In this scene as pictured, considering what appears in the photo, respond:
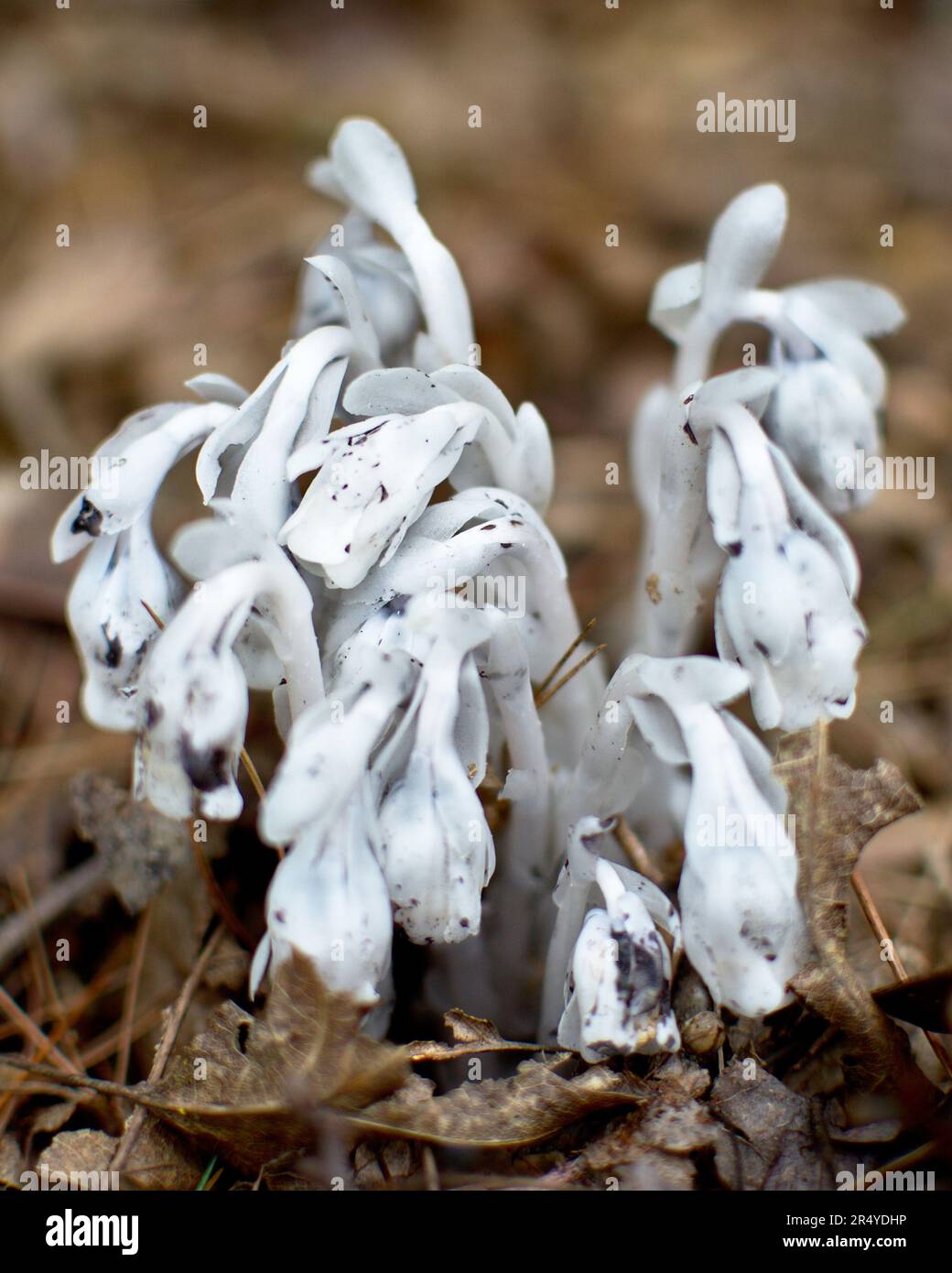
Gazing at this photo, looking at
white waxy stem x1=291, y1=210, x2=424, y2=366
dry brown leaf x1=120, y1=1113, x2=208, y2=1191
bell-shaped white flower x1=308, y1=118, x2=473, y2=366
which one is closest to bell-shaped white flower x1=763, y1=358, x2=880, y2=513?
bell-shaped white flower x1=308, y1=118, x2=473, y2=366

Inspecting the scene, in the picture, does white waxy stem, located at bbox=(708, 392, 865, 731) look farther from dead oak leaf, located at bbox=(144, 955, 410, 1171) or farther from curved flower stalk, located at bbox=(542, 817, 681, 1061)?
dead oak leaf, located at bbox=(144, 955, 410, 1171)

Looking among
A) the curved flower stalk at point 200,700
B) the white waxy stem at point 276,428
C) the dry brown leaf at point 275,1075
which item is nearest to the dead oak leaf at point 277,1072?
the dry brown leaf at point 275,1075

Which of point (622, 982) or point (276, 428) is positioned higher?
point (276, 428)

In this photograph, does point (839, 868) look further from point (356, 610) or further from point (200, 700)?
point (200, 700)

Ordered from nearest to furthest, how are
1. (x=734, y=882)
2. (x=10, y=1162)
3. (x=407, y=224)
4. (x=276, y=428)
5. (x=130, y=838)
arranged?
(x=734, y=882) → (x=276, y=428) → (x=10, y=1162) → (x=407, y=224) → (x=130, y=838)

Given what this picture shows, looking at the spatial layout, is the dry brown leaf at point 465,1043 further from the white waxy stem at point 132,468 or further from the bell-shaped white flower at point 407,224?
the bell-shaped white flower at point 407,224

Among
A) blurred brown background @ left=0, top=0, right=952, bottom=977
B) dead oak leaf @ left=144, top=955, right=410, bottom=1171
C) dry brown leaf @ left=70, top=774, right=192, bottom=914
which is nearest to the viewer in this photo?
dead oak leaf @ left=144, top=955, right=410, bottom=1171

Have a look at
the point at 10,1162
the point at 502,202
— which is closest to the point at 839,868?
the point at 10,1162
